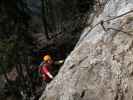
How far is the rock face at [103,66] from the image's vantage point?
693 centimetres

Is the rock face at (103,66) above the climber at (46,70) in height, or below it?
above

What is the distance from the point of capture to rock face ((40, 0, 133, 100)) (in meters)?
6.93

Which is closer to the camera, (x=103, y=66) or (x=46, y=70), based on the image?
(x=103, y=66)

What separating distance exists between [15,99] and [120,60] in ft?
33.3

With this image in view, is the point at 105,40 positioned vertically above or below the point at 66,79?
above

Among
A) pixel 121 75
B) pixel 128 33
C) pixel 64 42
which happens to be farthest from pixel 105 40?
pixel 64 42

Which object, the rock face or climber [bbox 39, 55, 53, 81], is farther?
climber [bbox 39, 55, 53, 81]

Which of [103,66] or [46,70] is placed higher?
[103,66]

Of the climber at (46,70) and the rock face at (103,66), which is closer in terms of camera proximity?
the rock face at (103,66)

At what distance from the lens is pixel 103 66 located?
23.7 ft

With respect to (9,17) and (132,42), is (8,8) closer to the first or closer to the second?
(9,17)

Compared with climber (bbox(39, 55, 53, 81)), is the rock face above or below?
above

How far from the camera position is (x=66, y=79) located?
7574mm

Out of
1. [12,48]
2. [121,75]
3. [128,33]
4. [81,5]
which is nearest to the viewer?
[121,75]
